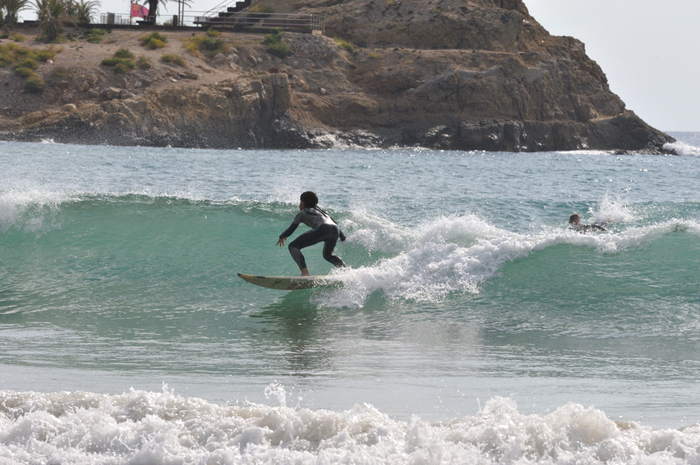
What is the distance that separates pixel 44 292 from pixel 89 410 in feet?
16.7

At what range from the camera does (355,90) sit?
2013 inches

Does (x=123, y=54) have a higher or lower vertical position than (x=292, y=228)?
higher

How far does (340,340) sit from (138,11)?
51314mm

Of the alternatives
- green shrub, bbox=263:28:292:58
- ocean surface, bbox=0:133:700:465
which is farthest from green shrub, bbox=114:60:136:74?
ocean surface, bbox=0:133:700:465

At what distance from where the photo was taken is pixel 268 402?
465 cm

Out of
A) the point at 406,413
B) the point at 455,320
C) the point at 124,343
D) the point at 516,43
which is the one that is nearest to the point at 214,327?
the point at 124,343

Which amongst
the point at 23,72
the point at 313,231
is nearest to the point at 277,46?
the point at 23,72

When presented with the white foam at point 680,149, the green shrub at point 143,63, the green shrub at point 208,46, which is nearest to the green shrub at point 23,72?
the green shrub at point 143,63

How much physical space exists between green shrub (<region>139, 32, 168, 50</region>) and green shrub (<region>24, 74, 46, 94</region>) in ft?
28.5

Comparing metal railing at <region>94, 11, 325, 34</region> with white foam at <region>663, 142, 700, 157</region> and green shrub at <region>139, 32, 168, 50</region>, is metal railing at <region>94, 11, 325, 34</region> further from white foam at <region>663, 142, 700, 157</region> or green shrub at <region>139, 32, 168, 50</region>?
A: white foam at <region>663, 142, 700, 157</region>

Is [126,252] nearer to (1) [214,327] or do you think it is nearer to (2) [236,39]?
(1) [214,327]

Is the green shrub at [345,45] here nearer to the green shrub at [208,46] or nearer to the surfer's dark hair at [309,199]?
the green shrub at [208,46]

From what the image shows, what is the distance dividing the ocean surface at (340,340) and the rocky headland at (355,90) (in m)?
30.7

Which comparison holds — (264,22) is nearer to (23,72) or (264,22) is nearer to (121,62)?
(121,62)
